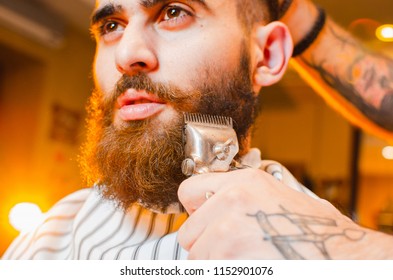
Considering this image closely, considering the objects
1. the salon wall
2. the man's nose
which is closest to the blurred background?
Answer: the salon wall

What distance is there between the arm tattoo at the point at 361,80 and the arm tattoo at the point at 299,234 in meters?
0.41

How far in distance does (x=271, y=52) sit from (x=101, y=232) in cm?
41

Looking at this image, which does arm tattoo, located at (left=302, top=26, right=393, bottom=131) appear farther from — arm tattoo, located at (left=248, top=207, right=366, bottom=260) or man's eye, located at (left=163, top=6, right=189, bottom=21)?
arm tattoo, located at (left=248, top=207, right=366, bottom=260)

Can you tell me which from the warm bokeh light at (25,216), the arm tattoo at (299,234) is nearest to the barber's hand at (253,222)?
the arm tattoo at (299,234)

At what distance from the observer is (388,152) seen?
42.7 inches

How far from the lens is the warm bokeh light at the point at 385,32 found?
0.94 metres

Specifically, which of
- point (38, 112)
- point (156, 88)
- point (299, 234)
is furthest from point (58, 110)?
point (299, 234)

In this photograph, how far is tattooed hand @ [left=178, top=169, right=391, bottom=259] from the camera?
1.60ft

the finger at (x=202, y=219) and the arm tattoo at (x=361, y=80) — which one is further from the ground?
the arm tattoo at (x=361, y=80)

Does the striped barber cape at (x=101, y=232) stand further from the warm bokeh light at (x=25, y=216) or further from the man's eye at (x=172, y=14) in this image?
the man's eye at (x=172, y=14)

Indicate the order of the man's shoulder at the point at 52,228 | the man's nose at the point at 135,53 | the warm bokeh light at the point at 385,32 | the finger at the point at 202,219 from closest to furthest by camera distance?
the finger at the point at 202,219, the man's nose at the point at 135,53, the man's shoulder at the point at 52,228, the warm bokeh light at the point at 385,32

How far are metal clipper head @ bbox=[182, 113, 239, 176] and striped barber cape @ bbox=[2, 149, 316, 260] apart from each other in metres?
0.14

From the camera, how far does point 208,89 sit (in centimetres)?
69

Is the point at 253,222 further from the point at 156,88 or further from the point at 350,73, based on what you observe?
the point at 350,73
